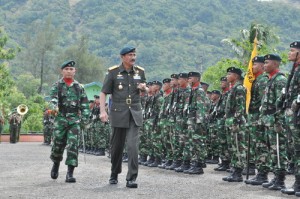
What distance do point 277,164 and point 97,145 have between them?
42.4ft

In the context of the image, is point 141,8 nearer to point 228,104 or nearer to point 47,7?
point 47,7

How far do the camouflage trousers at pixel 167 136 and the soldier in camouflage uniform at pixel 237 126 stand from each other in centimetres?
304

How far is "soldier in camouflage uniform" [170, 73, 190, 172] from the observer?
1295 centimetres

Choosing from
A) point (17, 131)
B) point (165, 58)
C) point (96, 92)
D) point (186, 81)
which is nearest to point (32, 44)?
point (96, 92)

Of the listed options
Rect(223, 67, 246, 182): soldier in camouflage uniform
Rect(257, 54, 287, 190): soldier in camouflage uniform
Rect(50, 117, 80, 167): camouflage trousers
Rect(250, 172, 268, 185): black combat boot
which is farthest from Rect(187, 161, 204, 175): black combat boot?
Rect(50, 117, 80, 167): camouflage trousers

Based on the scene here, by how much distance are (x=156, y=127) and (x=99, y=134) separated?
6.99 metres

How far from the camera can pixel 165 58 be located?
135 m

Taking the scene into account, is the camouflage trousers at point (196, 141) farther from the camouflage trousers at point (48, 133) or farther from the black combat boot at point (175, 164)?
the camouflage trousers at point (48, 133)

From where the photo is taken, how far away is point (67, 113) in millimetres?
10586

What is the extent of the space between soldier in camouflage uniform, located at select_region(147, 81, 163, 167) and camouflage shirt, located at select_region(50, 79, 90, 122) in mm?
4108

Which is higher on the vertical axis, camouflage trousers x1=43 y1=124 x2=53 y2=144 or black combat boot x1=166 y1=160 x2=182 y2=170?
camouflage trousers x1=43 y1=124 x2=53 y2=144

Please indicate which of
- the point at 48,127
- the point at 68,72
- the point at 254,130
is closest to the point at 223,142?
the point at 254,130

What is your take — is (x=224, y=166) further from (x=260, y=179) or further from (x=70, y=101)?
(x=70, y=101)

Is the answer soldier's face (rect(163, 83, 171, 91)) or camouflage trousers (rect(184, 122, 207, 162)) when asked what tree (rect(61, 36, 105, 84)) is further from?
camouflage trousers (rect(184, 122, 207, 162))
